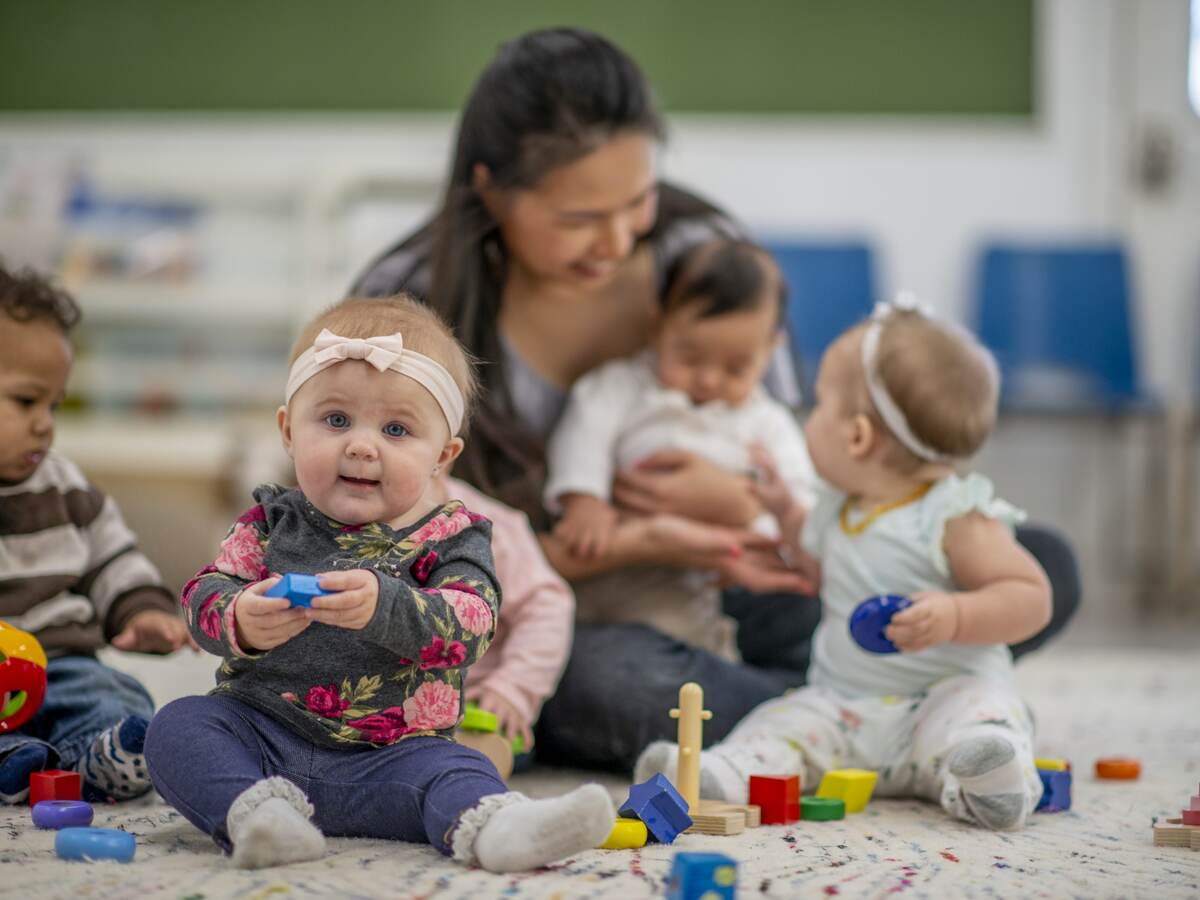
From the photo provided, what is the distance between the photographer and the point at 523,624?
52.4 inches

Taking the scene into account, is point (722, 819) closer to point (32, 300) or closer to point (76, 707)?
point (76, 707)

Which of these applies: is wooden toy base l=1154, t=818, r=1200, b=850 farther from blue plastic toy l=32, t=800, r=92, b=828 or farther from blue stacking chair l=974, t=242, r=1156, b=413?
blue stacking chair l=974, t=242, r=1156, b=413

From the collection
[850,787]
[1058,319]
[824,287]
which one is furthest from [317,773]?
[1058,319]

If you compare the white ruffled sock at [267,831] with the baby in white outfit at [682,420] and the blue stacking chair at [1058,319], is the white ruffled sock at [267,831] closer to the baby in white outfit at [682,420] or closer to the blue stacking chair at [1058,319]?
the baby in white outfit at [682,420]

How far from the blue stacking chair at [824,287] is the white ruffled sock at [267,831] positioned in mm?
2848

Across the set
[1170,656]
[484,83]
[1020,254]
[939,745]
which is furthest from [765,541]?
[1020,254]

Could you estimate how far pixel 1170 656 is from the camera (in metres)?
2.55

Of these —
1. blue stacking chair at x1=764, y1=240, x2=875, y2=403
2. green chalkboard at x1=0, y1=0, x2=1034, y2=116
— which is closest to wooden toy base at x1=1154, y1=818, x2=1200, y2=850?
blue stacking chair at x1=764, y1=240, x2=875, y2=403

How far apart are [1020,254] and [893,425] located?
264 centimetres

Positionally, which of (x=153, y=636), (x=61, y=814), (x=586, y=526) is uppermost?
(x=586, y=526)

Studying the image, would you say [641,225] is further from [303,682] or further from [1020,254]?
[1020,254]

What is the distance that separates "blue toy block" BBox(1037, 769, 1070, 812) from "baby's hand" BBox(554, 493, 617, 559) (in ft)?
1.71

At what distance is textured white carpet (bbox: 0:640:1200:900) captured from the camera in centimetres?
84

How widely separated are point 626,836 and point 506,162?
838 millimetres
